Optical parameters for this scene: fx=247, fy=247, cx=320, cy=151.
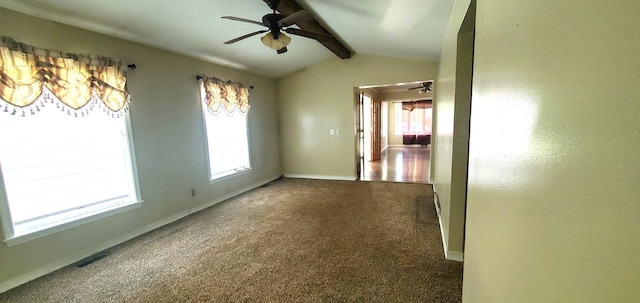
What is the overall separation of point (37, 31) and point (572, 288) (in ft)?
12.4

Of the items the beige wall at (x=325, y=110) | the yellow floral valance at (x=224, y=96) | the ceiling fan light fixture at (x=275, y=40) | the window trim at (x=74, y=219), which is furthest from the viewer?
the beige wall at (x=325, y=110)

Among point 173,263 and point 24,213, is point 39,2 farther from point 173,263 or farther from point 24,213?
point 173,263

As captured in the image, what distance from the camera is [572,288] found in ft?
1.73

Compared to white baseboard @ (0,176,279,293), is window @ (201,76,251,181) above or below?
above

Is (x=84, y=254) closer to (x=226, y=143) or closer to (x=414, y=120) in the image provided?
(x=226, y=143)

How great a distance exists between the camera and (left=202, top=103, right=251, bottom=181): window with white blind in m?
4.12

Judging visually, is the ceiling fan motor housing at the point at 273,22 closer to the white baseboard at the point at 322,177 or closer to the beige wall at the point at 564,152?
the beige wall at the point at 564,152

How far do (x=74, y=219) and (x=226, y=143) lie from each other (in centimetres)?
228

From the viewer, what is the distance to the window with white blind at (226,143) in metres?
4.12

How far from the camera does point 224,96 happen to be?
413cm

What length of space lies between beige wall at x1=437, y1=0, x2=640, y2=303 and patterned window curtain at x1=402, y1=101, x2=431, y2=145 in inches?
411

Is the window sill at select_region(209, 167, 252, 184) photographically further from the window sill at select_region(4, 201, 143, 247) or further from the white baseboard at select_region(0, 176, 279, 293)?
the window sill at select_region(4, 201, 143, 247)

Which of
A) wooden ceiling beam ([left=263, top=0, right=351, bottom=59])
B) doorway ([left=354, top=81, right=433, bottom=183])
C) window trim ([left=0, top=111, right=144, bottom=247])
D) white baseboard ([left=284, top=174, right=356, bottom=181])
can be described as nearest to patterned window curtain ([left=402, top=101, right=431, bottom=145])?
doorway ([left=354, top=81, right=433, bottom=183])

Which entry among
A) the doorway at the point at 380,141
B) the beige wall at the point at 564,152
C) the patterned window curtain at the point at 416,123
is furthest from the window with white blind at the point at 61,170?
the patterned window curtain at the point at 416,123
